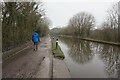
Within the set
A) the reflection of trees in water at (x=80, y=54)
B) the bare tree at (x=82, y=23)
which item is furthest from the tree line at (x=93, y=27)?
the reflection of trees in water at (x=80, y=54)

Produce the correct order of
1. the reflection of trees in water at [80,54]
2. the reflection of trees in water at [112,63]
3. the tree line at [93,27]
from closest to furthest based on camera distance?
the reflection of trees in water at [112,63]
the reflection of trees in water at [80,54]
the tree line at [93,27]

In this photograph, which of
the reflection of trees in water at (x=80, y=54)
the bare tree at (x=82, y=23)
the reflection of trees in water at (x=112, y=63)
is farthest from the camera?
the bare tree at (x=82, y=23)

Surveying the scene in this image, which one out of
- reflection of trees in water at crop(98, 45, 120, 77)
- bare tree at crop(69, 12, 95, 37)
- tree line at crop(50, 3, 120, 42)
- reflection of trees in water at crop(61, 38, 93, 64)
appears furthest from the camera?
bare tree at crop(69, 12, 95, 37)

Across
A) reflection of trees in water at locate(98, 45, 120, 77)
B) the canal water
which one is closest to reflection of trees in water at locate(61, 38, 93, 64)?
the canal water

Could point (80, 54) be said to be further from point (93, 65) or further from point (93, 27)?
point (93, 27)

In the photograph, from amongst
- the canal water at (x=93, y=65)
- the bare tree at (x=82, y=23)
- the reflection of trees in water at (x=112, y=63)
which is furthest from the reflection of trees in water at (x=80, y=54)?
the bare tree at (x=82, y=23)

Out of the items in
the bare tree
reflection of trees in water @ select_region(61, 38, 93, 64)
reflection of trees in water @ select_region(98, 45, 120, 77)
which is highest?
the bare tree

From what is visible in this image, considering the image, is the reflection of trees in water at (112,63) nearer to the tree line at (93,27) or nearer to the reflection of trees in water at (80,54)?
the reflection of trees in water at (80,54)

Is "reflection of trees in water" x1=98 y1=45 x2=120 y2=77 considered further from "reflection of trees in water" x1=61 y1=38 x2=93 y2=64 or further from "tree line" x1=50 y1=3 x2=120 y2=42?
"tree line" x1=50 y1=3 x2=120 y2=42

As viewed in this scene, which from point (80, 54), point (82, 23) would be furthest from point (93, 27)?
point (80, 54)

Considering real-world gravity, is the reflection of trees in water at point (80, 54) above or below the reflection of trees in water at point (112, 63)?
above

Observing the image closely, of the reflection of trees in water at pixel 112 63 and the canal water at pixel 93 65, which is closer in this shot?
the canal water at pixel 93 65

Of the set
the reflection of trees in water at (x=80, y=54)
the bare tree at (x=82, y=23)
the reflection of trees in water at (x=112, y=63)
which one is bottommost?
the reflection of trees in water at (x=112, y=63)

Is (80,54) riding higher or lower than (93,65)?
higher
